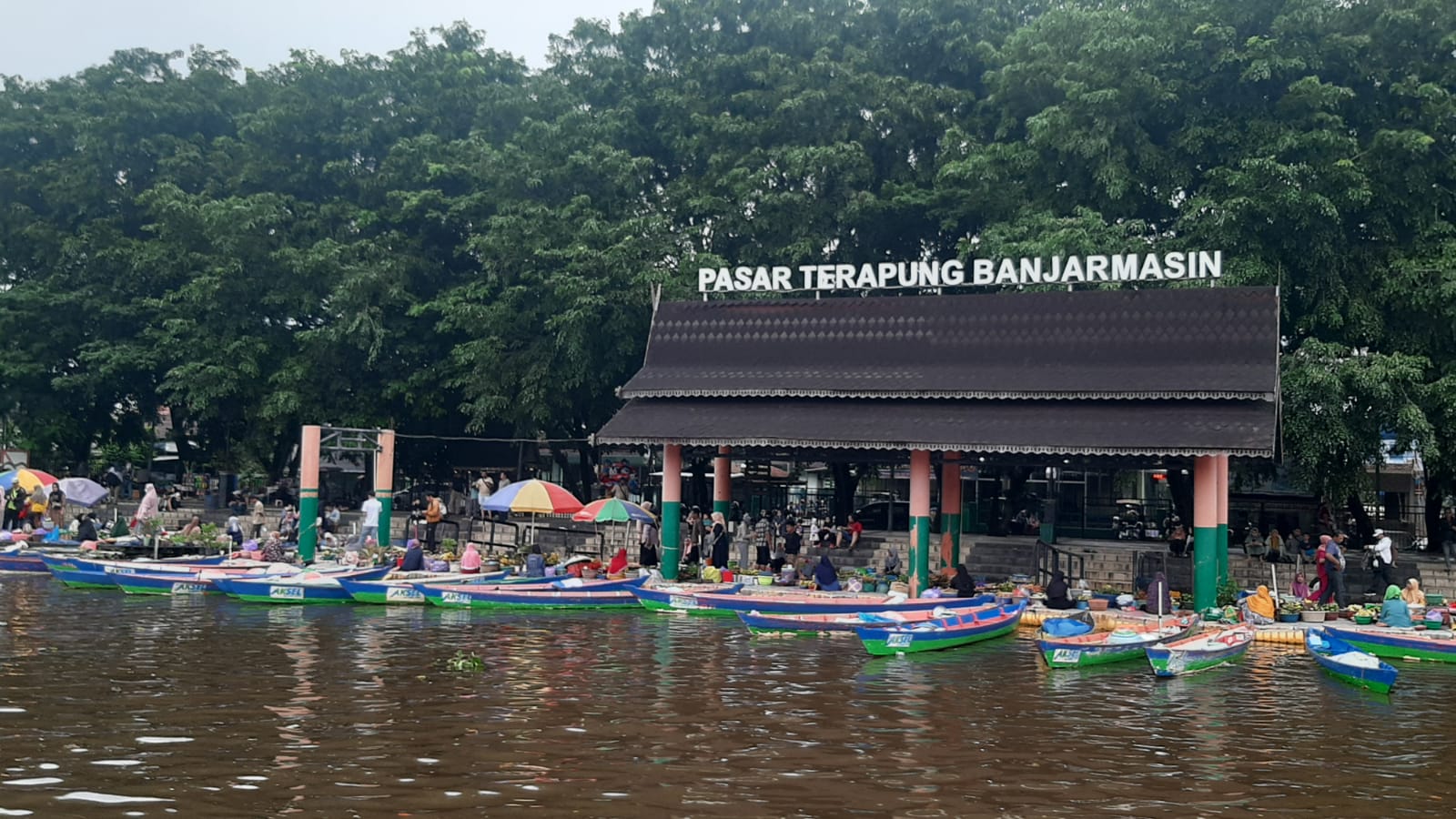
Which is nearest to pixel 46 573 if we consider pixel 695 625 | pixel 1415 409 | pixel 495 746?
pixel 695 625

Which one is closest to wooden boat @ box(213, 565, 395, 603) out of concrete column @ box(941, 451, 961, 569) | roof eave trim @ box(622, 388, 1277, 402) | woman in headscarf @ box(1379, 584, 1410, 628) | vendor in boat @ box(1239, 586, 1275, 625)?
roof eave trim @ box(622, 388, 1277, 402)

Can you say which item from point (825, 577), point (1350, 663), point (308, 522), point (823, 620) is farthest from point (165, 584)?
point (1350, 663)

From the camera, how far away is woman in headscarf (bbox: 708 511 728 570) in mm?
36625

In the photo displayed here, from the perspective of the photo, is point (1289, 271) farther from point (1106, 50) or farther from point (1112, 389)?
point (1112, 389)

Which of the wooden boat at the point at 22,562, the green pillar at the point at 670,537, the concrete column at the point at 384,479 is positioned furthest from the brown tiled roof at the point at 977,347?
the wooden boat at the point at 22,562

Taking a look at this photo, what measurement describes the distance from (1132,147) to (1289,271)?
671cm

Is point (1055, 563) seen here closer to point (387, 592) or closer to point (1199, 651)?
point (1199, 651)

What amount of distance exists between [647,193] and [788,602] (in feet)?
88.9

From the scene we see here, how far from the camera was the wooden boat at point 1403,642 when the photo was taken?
25.8 meters

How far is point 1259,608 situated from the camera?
29.7 meters

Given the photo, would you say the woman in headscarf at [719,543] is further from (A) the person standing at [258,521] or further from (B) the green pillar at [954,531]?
(A) the person standing at [258,521]

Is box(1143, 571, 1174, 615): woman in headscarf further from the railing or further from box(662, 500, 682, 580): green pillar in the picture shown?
box(662, 500, 682, 580): green pillar

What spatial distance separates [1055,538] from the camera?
136 ft

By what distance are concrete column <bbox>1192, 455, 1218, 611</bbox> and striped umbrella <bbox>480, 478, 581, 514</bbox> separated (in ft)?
56.6
